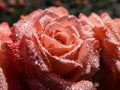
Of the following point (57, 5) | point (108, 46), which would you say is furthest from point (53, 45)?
point (57, 5)

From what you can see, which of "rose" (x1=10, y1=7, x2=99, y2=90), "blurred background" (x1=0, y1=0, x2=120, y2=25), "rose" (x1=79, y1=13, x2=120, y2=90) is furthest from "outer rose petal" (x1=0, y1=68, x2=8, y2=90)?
"blurred background" (x1=0, y1=0, x2=120, y2=25)

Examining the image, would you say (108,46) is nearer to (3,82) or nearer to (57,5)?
(3,82)

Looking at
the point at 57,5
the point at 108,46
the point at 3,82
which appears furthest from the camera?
the point at 57,5

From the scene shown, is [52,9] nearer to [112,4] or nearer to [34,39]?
[34,39]

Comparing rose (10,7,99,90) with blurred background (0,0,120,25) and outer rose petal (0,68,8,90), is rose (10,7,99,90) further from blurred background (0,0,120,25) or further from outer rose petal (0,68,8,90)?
blurred background (0,0,120,25)

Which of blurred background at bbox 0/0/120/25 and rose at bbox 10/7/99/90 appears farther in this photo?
blurred background at bbox 0/0/120/25

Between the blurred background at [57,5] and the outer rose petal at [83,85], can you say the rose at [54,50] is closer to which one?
the outer rose petal at [83,85]

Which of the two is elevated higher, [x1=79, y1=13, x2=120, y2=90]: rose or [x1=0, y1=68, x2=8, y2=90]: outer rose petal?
[x1=79, y1=13, x2=120, y2=90]: rose
